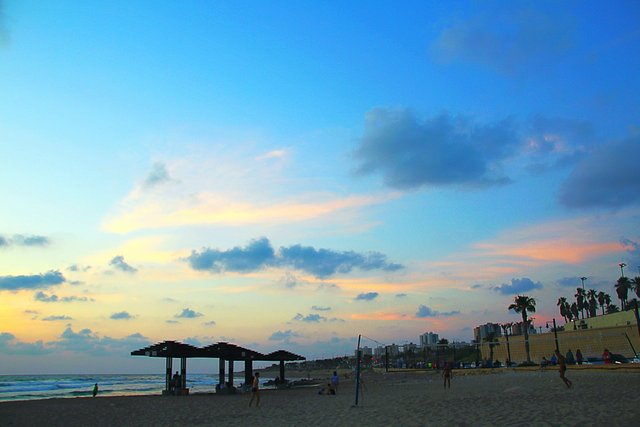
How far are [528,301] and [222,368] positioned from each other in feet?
123

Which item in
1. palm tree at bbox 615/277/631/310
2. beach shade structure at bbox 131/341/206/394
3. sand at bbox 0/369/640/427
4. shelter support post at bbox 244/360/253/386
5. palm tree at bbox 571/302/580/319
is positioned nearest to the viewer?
sand at bbox 0/369/640/427

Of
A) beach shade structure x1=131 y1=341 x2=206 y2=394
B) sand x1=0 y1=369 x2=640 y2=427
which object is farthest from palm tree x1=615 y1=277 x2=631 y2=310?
beach shade structure x1=131 y1=341 x2=206 y2=394

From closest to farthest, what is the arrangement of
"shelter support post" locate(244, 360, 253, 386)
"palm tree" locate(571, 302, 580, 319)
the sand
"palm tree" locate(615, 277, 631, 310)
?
the sand
"shelter support post" locate(244, 360, 253, 386)
"palm tree" locate(615, 277, 631, 310)
"palm tree" locate(571, 302, 580, 319)

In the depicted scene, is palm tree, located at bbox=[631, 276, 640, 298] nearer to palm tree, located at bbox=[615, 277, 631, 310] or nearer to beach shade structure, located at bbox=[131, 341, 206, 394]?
palm tree, located at bbox=[615, 277, 631, 310]

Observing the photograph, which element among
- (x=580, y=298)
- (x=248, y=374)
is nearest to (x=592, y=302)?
(x=580, y=298)

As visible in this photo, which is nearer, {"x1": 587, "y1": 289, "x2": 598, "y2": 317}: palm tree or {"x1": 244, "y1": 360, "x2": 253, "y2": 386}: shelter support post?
{"x1": 244, "y1": 360, "x2": 253, "y2": 386}: shelter support post

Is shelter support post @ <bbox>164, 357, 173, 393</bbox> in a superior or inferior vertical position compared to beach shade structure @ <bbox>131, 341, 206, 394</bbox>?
inferior

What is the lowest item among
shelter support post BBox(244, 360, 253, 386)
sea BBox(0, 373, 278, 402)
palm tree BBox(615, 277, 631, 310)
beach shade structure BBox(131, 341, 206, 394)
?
sea BBox(0, 373, 278, 402)

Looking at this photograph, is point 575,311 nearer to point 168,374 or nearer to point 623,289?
point 623,289

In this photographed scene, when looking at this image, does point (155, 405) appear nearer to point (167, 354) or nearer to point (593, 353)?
point (167, 354)

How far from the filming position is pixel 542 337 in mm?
50812

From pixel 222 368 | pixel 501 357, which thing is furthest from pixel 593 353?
pixel 222 368

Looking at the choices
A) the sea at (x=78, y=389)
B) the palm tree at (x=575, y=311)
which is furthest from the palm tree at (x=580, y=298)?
the sea at (x=78, y=389)

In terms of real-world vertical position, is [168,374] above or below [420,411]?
above
